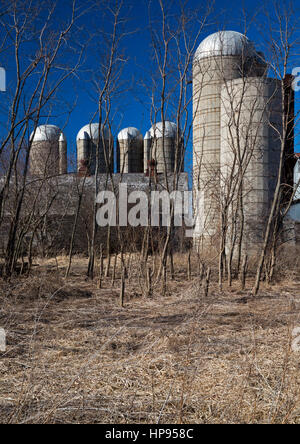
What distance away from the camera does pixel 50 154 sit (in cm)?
1246

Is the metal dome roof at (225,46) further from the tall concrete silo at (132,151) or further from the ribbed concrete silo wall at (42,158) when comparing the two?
the tall concrete silo at (132,151)

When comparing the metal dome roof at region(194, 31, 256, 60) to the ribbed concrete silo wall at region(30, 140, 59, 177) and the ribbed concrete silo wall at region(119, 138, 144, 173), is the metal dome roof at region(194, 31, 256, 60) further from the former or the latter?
the ribbed concrete silo wall at region(119, 138, 144, 173)

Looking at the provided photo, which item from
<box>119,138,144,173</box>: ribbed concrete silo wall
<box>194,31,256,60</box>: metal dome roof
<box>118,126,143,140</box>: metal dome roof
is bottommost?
<box>119,138,144,173</box>: ribbed concrete silo wall

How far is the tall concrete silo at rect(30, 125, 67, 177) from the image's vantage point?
13.8 metres

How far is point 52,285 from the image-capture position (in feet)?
25.6

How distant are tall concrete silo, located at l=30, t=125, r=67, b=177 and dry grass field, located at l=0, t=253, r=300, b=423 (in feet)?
20.4

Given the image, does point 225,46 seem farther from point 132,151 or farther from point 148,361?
point 148,361

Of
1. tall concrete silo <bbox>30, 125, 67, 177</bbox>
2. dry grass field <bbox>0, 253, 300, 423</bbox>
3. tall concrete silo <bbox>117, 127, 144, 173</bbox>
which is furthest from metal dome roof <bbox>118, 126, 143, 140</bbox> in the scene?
dry grass field <bbox>0, 253, 300, 423</bbox>

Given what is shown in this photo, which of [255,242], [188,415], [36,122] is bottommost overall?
[188,415]

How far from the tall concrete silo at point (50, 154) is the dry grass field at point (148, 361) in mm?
6220

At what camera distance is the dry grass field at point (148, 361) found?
2883 millimetres

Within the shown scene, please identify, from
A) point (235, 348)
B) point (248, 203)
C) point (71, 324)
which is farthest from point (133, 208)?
point (235, 348)

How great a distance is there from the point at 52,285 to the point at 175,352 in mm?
4240
